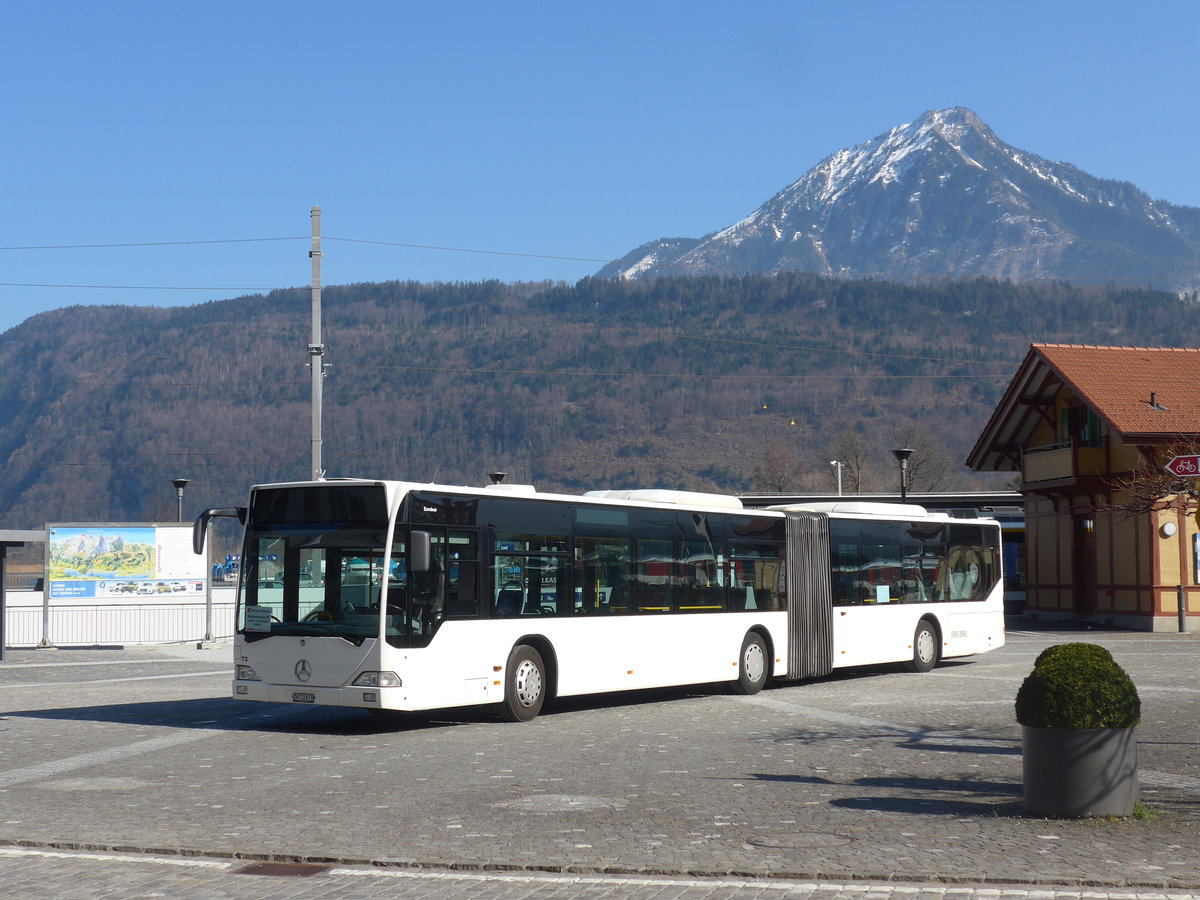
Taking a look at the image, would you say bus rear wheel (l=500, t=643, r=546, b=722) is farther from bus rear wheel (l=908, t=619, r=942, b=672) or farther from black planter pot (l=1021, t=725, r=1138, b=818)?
bus rear wheel (l=908, t=619, r=942, b=672)

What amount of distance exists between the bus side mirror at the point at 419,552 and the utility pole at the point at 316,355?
10929 millimetres

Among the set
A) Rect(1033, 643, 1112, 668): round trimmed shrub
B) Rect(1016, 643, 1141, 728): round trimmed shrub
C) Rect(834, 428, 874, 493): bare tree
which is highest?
Rect(834, 428, 874, 493): bare tree

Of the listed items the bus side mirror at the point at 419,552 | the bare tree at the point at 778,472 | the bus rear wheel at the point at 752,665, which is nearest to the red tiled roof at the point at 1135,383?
the bus rear wheel at the point at 752,665

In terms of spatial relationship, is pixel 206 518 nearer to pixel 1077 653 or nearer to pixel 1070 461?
pixel 1077 653

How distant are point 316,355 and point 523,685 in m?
13.1

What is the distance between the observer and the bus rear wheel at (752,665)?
20438 mm

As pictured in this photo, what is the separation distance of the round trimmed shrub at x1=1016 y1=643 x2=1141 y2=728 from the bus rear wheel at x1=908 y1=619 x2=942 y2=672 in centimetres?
1497

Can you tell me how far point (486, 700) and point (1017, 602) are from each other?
120 feet

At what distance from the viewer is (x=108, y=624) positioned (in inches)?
1305

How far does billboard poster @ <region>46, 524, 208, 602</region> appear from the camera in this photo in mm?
32375

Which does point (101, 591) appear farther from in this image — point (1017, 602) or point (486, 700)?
point (1017, 602)

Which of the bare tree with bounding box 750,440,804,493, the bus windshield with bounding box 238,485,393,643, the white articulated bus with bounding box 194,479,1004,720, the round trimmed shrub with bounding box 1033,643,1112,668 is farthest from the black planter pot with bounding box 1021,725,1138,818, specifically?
the bare tree with bounding box 750,440,804,493

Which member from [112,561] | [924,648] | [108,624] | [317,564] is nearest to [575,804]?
[317,564]

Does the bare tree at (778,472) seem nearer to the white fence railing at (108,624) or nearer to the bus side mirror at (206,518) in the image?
the white fence railing at (108,624)
